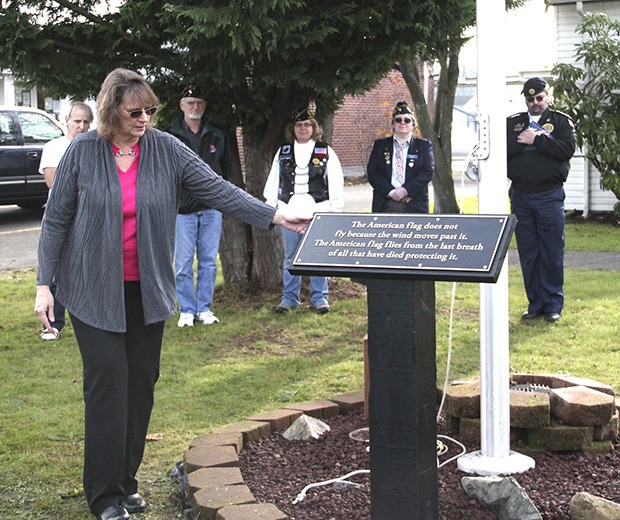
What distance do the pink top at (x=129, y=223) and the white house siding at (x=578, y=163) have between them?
13.8 m

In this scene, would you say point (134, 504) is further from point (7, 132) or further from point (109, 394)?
point (7, 132)

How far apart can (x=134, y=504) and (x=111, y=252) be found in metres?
1.22

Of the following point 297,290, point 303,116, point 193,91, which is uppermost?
point 193,91

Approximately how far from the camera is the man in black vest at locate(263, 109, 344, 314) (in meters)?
9.52

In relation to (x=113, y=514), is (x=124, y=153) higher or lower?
higher

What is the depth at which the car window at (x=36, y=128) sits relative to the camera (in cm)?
1828

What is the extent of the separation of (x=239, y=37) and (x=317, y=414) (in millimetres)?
3357

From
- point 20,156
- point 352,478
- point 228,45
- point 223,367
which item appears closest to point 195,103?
point 228,45

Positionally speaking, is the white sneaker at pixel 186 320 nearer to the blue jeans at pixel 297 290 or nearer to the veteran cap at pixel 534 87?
the blue jeans at pixel 297 290

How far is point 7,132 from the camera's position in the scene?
1792 cm

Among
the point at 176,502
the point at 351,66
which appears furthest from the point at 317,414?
the point at 351,66

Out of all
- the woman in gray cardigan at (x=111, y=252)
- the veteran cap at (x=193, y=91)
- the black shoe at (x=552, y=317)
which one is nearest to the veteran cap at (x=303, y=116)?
the veteran cap at (x=193, y=91)

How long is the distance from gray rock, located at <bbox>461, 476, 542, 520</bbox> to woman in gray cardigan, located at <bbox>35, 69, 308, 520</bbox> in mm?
1406

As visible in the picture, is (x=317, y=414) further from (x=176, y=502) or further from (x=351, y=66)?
(x=351, y=66)
